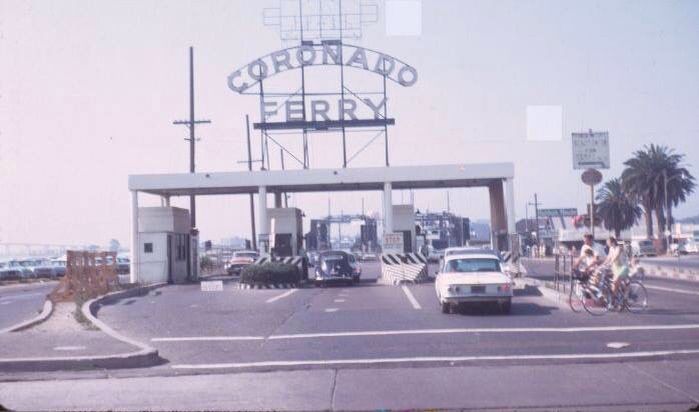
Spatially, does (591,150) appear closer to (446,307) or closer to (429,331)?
(446,307)

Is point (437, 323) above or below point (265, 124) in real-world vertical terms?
below

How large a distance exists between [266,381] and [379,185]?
31.4 meters

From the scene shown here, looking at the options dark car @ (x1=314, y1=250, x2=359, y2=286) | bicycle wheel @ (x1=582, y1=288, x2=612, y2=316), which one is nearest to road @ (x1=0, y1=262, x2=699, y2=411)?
bicycle wheel @ (x1=582, y1=288, x2=612, y2=316)

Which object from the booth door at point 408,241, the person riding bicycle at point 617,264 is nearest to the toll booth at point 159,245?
the booth door at point 408,241

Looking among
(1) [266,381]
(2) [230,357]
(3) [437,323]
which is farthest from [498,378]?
(3) [437,323]

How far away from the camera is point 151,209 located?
40.6 meters

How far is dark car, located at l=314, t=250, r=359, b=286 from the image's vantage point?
117 feet

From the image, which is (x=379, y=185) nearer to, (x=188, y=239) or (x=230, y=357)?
(x=188, y=239)

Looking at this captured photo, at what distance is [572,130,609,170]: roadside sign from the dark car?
46.6 feet

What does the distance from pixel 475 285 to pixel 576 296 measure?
319cm

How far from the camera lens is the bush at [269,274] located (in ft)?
111

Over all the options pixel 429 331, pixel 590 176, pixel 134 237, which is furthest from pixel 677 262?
pixel 429 331

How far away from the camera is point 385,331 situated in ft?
53.9

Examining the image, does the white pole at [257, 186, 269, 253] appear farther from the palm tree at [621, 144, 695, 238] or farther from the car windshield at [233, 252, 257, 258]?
the palm tree at [621, 144, 695, 238]
